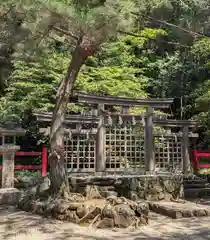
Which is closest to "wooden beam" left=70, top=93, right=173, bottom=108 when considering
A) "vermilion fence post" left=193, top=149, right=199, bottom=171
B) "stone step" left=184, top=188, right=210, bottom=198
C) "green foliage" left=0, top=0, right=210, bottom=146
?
"green foliage" left=0, top=0, right=210, bottom=146

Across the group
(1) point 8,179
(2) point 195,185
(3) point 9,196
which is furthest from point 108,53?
(3) point 9,196

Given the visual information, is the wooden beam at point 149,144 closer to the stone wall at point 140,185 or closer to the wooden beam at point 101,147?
the stone wall at point 140,185

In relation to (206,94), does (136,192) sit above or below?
below

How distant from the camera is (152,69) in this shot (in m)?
13.7

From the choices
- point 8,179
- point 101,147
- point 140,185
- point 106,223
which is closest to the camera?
point 106,223

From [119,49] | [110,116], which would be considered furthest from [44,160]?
[119,49]

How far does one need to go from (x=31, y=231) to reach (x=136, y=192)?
3.54m

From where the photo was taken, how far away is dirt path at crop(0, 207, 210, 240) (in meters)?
4.19

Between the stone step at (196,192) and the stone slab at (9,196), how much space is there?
15.0 ft

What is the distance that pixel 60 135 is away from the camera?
580cm

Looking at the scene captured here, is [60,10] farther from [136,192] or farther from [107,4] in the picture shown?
[136,192]

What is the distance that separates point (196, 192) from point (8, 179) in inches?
205

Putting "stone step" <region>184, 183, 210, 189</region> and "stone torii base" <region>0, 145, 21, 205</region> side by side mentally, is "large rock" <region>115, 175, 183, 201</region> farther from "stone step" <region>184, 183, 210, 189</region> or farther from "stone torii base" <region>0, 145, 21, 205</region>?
"stone torii base" <region>0, 145, 21, 205</region>

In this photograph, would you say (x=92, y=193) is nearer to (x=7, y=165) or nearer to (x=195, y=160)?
(x=7, y=165)
